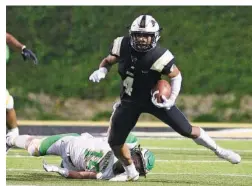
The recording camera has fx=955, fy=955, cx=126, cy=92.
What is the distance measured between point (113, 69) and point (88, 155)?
355 cm

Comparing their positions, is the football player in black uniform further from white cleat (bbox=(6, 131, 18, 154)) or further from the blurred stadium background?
the blurred stadium background

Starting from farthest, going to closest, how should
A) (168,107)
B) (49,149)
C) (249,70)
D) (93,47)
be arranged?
1. (93,47)
2. (249,70)
3. (49,149)
4. (168,107)

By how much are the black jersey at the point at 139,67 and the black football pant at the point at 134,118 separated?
4 cm

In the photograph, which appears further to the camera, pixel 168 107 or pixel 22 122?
pixel 22 122

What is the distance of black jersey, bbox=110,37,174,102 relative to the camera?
16.6 ft

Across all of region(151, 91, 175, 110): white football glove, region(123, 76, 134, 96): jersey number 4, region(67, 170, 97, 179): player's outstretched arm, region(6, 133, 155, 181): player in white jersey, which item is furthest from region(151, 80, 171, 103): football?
region(67, 170, 97, 179): player's outstretched arm

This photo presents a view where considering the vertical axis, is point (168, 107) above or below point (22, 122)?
above

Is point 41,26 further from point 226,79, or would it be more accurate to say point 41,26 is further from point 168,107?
point 168,107

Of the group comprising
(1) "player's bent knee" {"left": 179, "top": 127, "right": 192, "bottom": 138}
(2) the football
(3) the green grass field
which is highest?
(2) the football

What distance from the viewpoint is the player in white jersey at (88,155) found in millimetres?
5312

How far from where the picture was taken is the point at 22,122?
9.20 metres

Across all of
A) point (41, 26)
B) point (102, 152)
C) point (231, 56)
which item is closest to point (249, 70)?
point (231, 56)

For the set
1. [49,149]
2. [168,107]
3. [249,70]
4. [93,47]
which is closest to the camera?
[168,107]
